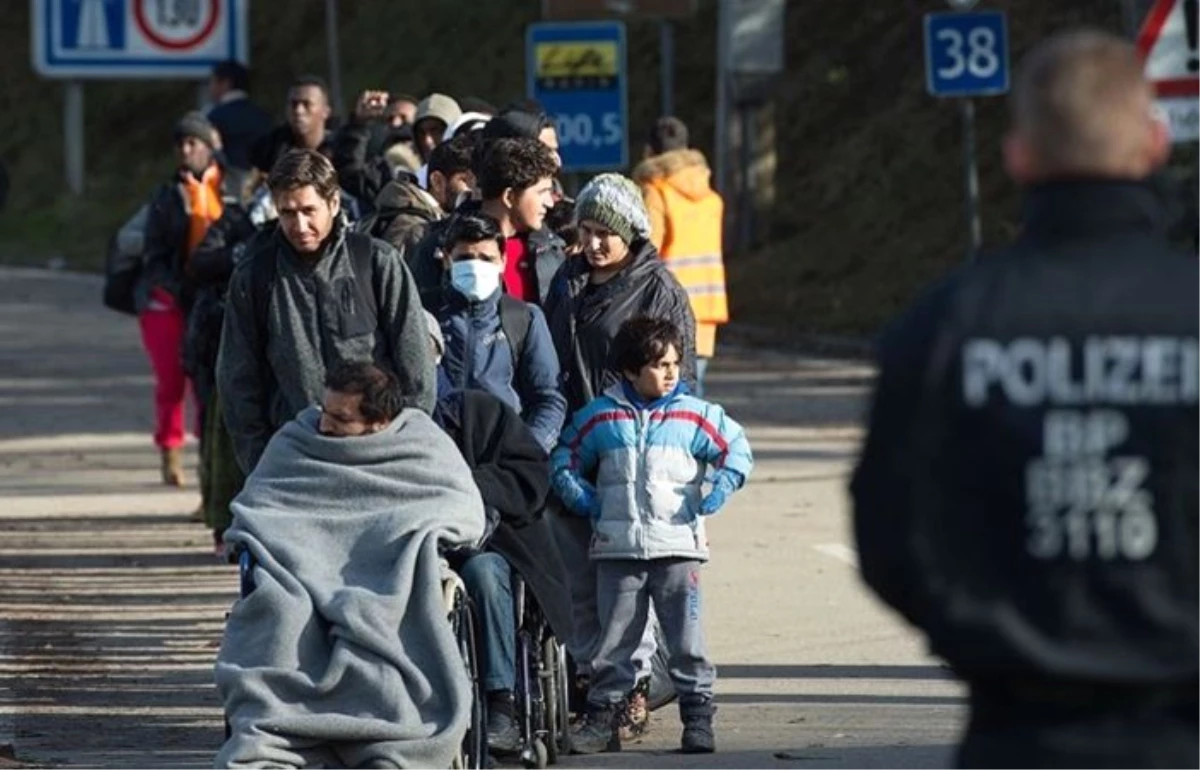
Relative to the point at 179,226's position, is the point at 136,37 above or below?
above

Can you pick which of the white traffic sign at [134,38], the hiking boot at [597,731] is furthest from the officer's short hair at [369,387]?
the white traffic sign at [134,38]

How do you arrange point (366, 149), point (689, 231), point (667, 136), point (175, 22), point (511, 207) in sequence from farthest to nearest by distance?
point (175, 22) < point (667, 136) < point (689, 231) < point (366, 149) < point (511, 207)

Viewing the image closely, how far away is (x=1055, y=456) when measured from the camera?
15.8 ft

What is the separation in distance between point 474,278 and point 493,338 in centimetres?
18

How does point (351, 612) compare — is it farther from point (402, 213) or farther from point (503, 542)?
point (402, 213)

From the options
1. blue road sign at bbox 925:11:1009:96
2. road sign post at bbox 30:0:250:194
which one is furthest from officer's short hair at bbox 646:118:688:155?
road sign post at bbox 30:0:250:194

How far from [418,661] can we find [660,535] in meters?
1.50

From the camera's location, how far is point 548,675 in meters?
10.2

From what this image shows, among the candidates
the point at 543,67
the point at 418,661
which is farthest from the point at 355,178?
the point at 543,67

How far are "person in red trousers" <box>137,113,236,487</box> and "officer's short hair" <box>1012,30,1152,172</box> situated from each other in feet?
36.6

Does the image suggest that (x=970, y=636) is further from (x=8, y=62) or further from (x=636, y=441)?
(x=8, y=62)

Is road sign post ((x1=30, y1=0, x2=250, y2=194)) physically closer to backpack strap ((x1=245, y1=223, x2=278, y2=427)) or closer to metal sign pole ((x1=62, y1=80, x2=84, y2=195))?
metal sign pole ((x1=62, y1=80, x2=84, y2=195))

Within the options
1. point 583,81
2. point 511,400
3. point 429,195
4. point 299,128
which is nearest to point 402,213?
point 429,195

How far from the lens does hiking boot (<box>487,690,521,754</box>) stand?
9914 millimetres
